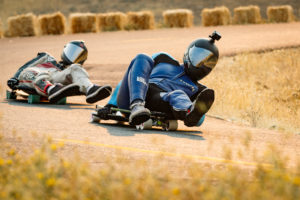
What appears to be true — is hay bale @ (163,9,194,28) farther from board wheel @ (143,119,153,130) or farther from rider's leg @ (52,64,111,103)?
board wheel @ (143,119,153,130)

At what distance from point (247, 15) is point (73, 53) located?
80.6ft

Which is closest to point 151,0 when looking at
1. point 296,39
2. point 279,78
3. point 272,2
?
point 272,2

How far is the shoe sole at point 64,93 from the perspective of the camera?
857 cm

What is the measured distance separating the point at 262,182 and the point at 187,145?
209 cm

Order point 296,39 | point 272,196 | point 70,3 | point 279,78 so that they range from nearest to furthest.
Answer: point 272,196 < point 279,78 < point 296,39 < point 70,3

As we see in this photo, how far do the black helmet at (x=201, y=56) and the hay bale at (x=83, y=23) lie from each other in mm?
23056

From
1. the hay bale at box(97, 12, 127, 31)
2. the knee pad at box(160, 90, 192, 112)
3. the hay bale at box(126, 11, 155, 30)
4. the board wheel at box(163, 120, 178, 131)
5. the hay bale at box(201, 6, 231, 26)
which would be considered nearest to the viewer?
the knee pad at box(160, 90, 192, 112)

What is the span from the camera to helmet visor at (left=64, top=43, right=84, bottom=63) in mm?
9289

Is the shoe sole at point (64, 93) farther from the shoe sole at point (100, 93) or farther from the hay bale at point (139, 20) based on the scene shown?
the hay bale at point (139, 20)

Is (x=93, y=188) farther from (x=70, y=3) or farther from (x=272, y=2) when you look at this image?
(x=70, y=3)

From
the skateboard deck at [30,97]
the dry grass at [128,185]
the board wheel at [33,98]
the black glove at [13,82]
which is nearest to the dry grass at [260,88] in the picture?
the skateboard deck at [30,97]

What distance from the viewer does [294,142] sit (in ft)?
22.0

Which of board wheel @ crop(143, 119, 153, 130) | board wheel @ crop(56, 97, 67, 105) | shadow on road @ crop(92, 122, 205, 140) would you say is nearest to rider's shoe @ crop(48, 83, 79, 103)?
board wheel @ crop(56, 97, 67, 105)

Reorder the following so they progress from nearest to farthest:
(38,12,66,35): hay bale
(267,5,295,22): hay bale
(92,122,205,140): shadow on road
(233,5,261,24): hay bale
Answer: (92,122,205,140): shadow on road
(38,12,66,35): hay bale
(233,5,261,24): hay bale
(267,5,295,22): hay bale
